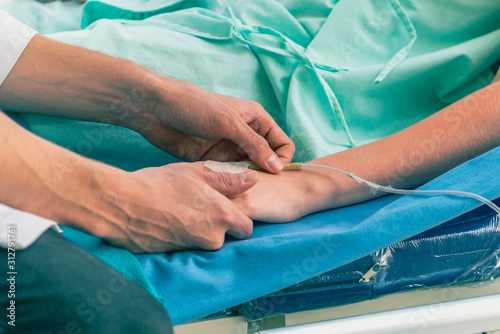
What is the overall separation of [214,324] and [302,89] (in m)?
0.57

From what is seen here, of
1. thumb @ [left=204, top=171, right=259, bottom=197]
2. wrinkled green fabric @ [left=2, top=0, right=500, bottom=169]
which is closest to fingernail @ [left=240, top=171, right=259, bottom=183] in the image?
thumb @ [left=204, top=171, right=259, bottom=197]

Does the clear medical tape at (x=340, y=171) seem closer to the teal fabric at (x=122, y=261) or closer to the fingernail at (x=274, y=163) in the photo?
the fingernail at (x=274, y=163)

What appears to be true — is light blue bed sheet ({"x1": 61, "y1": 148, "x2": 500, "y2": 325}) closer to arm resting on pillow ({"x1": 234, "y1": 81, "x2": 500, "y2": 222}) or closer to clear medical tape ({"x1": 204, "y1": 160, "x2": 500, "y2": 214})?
clear medical tape ({"x1": 204, "y1": 160, "x2": 500, "y2": 214})

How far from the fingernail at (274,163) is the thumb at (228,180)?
88mm

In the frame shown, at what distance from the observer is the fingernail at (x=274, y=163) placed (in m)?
0.92

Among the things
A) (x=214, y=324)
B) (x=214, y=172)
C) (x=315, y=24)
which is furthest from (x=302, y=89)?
(x=214, y=324)

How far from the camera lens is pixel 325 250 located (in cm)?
75

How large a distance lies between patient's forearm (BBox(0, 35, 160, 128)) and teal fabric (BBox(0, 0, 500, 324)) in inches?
0.9

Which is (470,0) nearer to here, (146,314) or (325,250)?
(325,250)

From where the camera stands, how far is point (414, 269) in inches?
32.9

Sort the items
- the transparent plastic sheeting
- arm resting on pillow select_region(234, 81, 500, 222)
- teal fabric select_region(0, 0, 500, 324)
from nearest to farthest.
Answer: the transparent plastic sheeting, arm resting on pillow select_region(234, 81, 500, 222), teal fabric select_region(0, 0, 500, 324)

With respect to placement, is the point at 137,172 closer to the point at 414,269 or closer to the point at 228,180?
the point at 228,180

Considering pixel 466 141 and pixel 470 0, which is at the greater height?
pixel 470 0

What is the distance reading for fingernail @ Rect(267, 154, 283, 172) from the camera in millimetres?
917
